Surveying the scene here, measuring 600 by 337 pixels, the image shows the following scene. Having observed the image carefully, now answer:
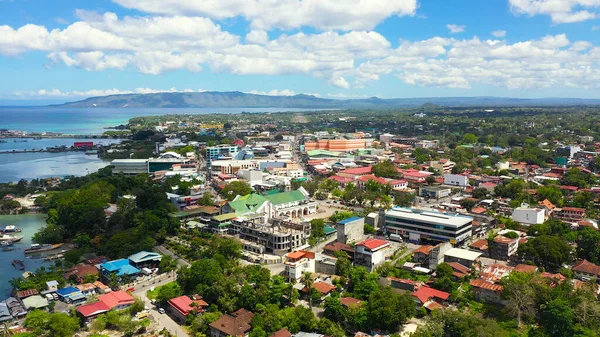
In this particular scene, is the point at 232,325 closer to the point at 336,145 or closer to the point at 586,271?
the point at 586,271

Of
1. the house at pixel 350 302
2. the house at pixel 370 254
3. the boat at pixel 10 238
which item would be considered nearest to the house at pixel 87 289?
the boat at pixel 10 238

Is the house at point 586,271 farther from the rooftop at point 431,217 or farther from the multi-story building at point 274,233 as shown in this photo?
the multi-story building at point 274,233

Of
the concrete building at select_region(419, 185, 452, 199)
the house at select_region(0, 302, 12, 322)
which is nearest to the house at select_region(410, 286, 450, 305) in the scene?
the house at select_region(0, 302, 12, 322)

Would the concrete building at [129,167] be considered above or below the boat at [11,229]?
above

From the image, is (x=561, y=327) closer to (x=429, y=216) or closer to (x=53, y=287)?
(x=429, y=216)

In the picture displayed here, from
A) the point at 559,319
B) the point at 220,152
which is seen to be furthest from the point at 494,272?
the point at 220,152

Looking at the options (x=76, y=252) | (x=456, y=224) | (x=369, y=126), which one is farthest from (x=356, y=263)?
(x=369, y=126)
